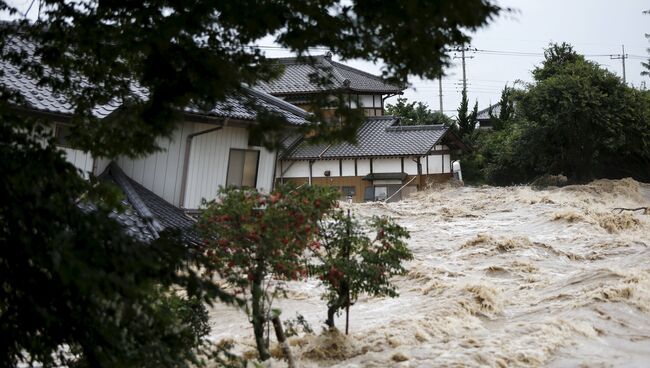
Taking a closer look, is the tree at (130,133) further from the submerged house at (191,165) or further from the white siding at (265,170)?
the white siding at (265,170)

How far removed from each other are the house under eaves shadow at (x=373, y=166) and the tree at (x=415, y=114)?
1047 cm

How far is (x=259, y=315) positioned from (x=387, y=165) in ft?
76.0

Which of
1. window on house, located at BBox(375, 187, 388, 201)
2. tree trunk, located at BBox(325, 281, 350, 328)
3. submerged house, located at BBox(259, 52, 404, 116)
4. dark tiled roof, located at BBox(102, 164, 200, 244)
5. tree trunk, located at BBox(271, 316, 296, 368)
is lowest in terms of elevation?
tree trunk, located at BBox(271, 316, 296, 368)

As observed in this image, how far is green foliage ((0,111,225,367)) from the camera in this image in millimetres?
3959

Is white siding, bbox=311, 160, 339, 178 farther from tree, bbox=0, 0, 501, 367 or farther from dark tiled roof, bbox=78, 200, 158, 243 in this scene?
tree, bbox=0, 0, 501, 367

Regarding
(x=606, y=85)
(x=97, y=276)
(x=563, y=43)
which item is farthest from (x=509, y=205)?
(x=97, y=276)

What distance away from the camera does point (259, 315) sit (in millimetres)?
7414

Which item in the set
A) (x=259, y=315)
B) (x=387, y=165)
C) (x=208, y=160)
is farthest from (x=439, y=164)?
(x=259, y=315)

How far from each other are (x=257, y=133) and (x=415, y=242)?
1405 centimetres

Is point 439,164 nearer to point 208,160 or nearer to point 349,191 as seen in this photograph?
point 349,191

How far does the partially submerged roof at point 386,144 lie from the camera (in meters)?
29.9

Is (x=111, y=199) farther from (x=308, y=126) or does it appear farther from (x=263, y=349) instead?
(x=263, y=349)

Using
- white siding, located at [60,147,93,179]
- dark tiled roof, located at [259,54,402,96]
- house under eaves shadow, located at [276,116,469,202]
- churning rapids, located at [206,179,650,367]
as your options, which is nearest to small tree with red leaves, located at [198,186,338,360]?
churning rapids, located at [206,179,650,367]

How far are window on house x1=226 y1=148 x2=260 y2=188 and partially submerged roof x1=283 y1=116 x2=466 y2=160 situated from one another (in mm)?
15178
